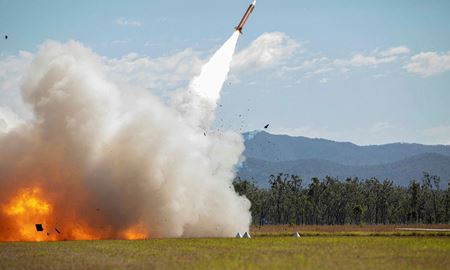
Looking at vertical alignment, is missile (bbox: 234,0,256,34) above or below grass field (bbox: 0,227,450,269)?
above

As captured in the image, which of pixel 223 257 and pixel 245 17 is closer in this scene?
pixel 223 257

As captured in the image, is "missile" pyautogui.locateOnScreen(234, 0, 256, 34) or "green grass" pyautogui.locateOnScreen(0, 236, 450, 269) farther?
"missile" pyautogui.locateOnScreen(234, 0, 256, 34)

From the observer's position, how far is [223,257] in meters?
42.7

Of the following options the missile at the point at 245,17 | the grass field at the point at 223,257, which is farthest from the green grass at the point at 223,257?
the missile at the point at 245,17

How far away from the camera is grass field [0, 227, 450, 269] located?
37125 mm

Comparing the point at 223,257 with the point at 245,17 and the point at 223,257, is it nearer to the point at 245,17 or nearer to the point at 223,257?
the point at 223,257

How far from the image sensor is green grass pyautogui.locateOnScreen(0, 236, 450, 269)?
37.1 meters

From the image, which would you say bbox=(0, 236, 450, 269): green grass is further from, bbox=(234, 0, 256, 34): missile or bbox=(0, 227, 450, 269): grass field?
bbox=(234, 0, 256, 34): missile

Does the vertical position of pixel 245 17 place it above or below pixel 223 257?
above

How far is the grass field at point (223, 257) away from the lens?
3712 cm

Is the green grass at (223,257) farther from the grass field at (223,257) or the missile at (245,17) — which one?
the missile at (245,17)

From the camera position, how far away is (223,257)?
4266 cm

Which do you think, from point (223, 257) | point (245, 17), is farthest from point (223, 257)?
point (245, 17)

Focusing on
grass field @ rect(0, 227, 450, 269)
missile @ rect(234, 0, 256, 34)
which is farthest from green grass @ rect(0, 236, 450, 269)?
missile @ rect(234, 0, 256, 34)
